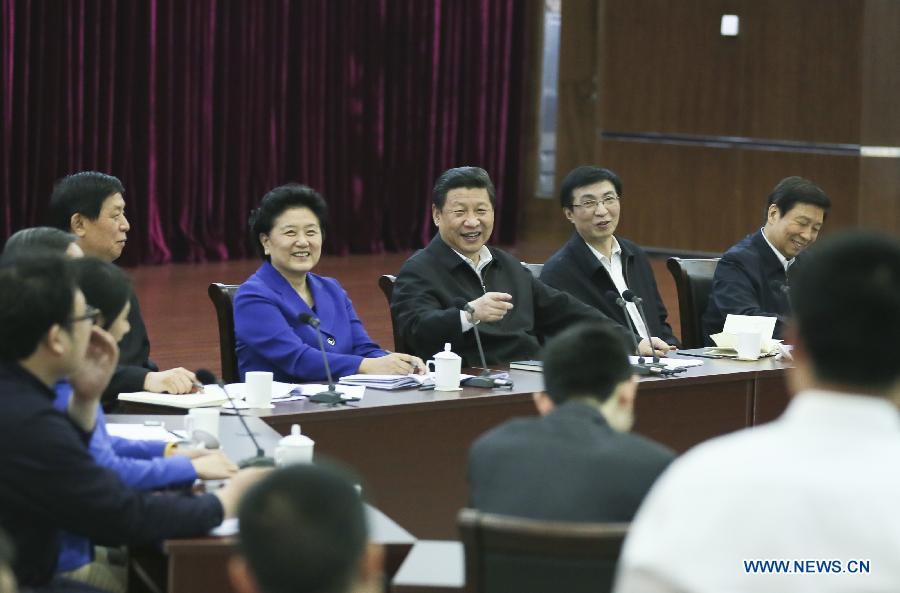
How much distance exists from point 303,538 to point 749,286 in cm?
399

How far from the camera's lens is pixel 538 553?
2.04 m

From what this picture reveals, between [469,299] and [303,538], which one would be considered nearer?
[303,538]

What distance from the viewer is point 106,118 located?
8.91 m

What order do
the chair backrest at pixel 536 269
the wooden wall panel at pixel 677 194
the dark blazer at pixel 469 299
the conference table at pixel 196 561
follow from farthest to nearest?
the wooden wall panel at pixel 677 194 → the chair backrest at pixel 536 269 → the dark blazer at pixel 469 299 → the conference table at pixel 196 561

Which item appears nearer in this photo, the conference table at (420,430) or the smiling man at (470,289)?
the conference table at (420,430)

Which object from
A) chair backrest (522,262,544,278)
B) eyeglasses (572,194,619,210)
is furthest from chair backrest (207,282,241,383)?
eyeglasses (572,194,619,210)

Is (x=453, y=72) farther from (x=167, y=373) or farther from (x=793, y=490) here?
(x=793, y=490)

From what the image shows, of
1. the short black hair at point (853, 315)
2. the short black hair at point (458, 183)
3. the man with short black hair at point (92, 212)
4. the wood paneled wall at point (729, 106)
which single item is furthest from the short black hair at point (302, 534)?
the wood paneled wall at point (729, 106)

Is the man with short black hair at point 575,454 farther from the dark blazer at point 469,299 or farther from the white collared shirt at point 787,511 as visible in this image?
the dark blazer at point 469,299

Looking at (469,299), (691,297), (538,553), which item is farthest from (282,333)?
(538,553)

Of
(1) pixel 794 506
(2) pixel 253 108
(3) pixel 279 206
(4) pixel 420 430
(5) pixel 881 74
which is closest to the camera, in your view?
(1) pixel 794 506

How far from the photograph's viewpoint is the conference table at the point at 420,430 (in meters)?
3.61

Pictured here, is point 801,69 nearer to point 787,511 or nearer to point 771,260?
point 771,260

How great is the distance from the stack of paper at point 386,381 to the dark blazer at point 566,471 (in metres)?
1.74
